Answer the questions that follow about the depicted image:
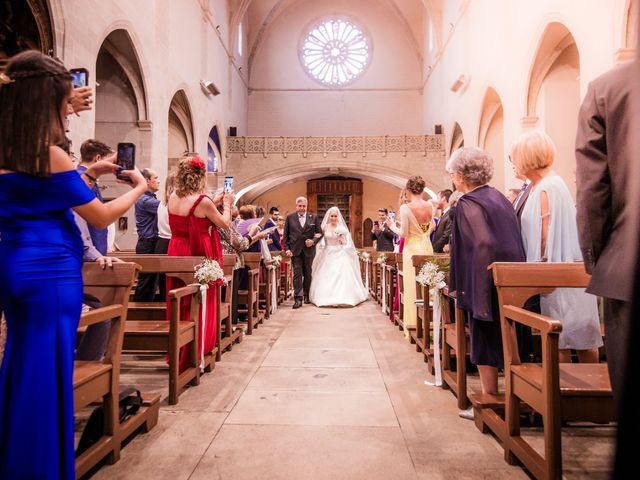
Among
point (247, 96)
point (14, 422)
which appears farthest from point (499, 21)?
point (247, 96)

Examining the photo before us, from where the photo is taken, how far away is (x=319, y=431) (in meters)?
2.42

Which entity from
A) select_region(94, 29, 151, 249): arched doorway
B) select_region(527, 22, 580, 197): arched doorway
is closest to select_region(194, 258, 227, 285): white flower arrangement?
select_region(94, 29, 151, 249): arched doorway

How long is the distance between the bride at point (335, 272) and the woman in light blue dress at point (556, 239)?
16.2 feet

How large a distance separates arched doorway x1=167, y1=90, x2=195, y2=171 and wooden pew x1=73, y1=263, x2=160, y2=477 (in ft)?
31.4

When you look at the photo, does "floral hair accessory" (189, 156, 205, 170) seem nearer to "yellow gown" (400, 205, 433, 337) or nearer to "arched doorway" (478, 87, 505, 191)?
"yellow gown" (400, 205, 433, 337)

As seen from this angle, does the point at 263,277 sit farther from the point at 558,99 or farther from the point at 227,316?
the point at 558,99

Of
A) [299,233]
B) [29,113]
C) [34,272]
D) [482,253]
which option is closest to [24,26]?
[299,233]

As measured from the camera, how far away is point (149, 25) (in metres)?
9.49

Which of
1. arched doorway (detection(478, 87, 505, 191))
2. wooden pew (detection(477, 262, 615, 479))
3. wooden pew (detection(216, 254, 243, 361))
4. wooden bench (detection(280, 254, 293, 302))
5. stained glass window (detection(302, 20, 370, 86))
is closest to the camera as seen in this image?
wooden pew (detection(477, 262, 615, 479))

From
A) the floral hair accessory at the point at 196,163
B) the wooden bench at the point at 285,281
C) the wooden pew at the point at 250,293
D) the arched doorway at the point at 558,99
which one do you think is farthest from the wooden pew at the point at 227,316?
the arched doorway at the point at 558,99

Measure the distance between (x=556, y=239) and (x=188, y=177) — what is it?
256 cm

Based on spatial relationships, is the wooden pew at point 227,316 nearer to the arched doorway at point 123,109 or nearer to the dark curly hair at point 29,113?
the dark curly hair at point 29,113

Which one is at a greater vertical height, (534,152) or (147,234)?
(534,152)

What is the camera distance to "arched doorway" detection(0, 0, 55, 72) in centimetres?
598
